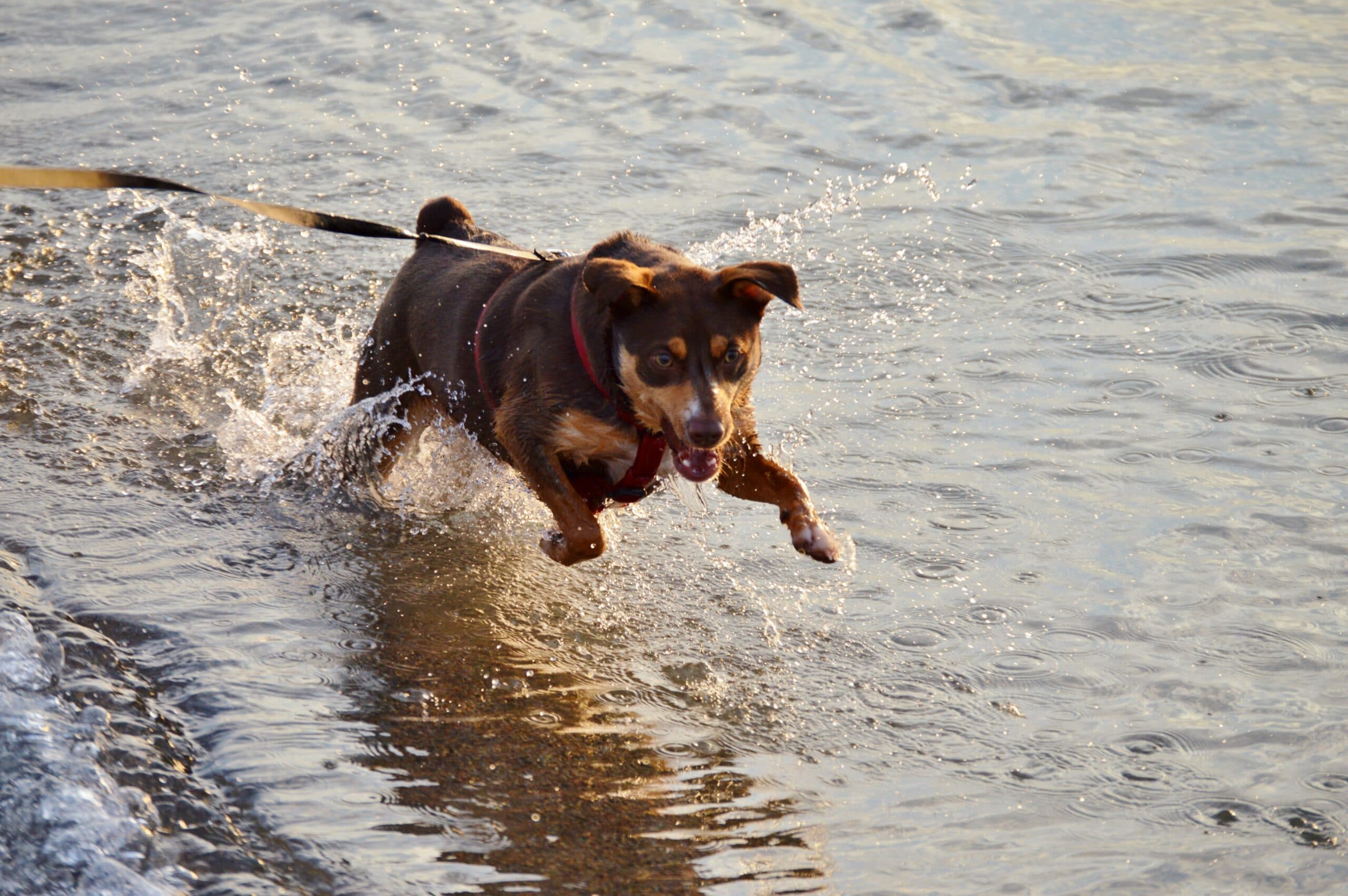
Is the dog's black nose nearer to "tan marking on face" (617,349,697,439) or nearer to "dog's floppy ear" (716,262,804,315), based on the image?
"tan marking on face" (617,349,697,439)

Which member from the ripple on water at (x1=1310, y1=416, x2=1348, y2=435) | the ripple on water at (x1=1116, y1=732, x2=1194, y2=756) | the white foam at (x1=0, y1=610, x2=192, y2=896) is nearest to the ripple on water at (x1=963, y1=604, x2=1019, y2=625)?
the ripple on water at (x1=1116, y1=732, x2=1194, y2=756)

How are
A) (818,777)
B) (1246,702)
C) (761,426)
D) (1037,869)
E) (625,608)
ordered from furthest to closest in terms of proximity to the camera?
1. (761,426)
2. (625,608)
3. (1246,702)
4. (818,777)
5. (1037,869)

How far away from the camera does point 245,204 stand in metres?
4.79

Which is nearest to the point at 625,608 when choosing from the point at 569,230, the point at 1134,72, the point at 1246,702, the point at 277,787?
the point at 277,787

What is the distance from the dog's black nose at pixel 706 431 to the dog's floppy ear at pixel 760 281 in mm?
487

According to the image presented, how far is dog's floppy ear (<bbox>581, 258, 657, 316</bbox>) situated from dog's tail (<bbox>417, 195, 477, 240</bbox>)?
1.64 m

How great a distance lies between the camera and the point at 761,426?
6.67 meters

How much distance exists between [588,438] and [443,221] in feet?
5.60

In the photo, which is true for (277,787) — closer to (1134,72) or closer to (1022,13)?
(1134,72)

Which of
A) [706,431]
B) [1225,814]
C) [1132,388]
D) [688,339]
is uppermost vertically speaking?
[688,339]

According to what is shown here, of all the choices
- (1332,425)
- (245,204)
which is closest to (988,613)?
(1332,425)

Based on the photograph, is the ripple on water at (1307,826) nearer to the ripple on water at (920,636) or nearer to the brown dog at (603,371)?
Result: the ripple on water at (920,636)

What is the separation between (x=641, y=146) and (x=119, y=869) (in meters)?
7.85

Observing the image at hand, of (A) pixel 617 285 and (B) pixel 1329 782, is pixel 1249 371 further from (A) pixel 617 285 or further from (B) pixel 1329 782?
(A) pixel 617 285
